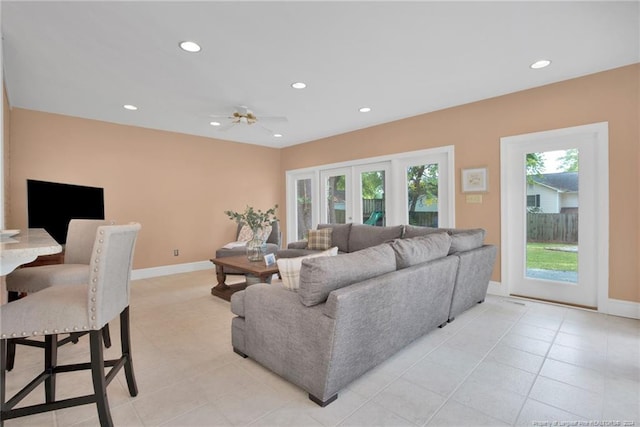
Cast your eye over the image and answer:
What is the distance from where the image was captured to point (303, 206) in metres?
6.63

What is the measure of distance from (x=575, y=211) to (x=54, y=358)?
15.4ft

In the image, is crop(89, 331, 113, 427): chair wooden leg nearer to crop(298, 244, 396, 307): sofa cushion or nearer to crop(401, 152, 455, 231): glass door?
crop(298, 244, 396, 307): sofa cushion

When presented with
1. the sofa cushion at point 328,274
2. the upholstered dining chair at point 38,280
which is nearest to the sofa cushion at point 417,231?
the sofa cushion at point 328,274

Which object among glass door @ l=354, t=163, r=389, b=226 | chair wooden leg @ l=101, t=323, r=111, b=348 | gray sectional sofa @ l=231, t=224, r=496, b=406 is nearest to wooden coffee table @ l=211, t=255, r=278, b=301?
gray sectional sofa @ l=231, t=224, r=496, b=406

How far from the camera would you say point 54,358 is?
1785 millimetres

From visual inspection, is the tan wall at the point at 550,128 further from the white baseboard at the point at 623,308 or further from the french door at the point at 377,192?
the french door at the point at 377,192

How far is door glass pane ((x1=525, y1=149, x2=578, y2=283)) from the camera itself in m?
3.34

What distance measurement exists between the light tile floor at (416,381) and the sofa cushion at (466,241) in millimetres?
708

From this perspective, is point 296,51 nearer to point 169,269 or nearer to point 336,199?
point 336,199

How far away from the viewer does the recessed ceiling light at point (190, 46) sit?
246 centimetres

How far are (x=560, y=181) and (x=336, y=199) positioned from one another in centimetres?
347

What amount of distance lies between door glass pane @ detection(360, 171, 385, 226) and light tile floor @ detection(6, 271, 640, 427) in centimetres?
251

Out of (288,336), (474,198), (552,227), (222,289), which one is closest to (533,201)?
(552,227)

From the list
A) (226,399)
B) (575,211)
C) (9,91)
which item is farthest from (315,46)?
(9,91)
